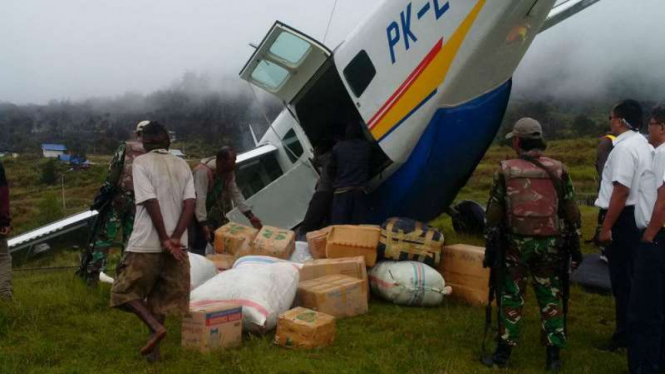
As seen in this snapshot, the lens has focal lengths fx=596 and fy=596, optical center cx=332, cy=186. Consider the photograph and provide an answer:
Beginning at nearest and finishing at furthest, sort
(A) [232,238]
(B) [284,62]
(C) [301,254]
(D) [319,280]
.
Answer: (D) [319,280] < (C) [301,254] < (A) [232,238] < (B) [284,62]

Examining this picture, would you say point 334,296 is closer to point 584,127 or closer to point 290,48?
point 290,48

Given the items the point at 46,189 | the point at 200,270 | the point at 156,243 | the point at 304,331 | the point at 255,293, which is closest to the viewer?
the point at 156,243

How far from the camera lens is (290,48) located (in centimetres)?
838

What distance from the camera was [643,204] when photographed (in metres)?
4.25

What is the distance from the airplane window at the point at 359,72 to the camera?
758 cm

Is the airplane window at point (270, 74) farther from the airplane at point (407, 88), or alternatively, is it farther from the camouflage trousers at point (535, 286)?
the camouflage trousers at point (535, 286)

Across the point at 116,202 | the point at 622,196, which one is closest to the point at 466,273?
the point at 622,196

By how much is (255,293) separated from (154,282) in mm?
983

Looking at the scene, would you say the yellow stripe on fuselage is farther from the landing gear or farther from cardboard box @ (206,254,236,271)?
the landing gear

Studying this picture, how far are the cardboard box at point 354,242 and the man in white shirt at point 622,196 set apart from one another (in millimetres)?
2427

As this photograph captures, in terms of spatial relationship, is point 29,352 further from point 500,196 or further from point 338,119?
point 338,119

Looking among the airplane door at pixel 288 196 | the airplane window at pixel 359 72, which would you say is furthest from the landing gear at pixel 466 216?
the airplane window at pixel 359 72

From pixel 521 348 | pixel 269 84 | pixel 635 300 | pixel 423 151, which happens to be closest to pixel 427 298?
pixel 521 348

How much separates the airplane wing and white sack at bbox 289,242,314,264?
168 inches
